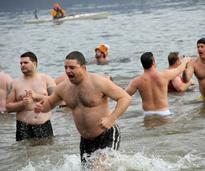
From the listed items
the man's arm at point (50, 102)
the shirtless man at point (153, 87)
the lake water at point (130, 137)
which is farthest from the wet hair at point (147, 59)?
the man's arm at point (50, 102)

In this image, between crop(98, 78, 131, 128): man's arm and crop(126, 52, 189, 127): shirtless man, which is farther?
crop(126, 52, 189, 127): shirtless man

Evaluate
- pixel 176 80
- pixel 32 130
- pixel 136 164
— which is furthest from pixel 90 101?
pixel 176 80

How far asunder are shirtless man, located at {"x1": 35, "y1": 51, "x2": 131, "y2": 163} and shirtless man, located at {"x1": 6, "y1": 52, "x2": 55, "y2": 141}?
1828 millimetres

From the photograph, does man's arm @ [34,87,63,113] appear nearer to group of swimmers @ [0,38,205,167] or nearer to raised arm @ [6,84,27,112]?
group of swimmers @ [0,38,205,167]

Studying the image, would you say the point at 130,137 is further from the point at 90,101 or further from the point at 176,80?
the point at 176,80

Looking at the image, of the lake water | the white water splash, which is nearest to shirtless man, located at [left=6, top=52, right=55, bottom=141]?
the lake water

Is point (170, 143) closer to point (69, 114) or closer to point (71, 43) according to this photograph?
point (69, 114)

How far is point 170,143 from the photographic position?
8.66 meters

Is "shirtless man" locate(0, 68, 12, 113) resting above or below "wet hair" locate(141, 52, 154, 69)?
below

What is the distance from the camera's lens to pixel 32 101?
8570 mm

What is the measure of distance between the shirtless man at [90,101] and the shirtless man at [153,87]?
3.20m

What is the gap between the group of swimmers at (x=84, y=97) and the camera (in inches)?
252

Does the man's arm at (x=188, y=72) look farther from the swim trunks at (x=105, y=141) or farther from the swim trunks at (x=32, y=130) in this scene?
the swim trunks at (x=105, y=141)

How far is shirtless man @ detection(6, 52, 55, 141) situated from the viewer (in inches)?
336
